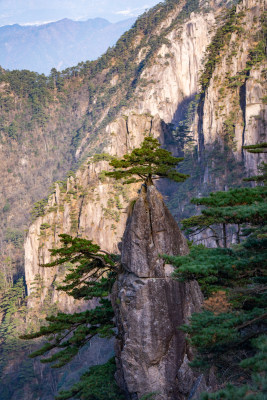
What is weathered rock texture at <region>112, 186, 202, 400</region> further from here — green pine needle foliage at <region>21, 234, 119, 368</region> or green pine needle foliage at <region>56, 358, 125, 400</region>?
green pine needle foliage at <region>21, 234, 119, 368</region>

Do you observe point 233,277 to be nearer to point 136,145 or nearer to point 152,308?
point 152,308

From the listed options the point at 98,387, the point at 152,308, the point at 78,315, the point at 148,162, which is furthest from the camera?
the point at 78,315

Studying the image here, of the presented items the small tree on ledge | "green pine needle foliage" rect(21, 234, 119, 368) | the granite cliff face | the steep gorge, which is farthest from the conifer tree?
the granite cliff face

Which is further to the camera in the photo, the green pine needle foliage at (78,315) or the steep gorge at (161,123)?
the steep gorge at (161,123)

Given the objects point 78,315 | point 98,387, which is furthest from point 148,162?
point 98,387

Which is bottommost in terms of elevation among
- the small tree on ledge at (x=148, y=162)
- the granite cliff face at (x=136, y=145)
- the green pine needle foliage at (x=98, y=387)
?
the green pine needle foliage at (x=98, y=387)

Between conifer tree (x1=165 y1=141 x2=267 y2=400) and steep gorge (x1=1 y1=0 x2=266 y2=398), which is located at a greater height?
steep gorge (x1=1 y1=0 x2=266 y2=398)

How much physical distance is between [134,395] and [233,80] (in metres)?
56.9

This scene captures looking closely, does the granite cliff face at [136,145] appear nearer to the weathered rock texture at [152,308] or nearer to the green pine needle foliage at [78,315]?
the green pine needle foliage at [78,315]

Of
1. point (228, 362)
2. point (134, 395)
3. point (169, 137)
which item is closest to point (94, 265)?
point (134, 395)

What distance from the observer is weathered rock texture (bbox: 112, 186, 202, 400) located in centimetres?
1364

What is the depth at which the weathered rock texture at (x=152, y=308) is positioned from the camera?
1364 cm

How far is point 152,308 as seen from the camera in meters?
13.9

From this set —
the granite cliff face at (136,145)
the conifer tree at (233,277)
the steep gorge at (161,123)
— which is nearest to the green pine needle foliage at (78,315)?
the conifer tree at (233,277)
